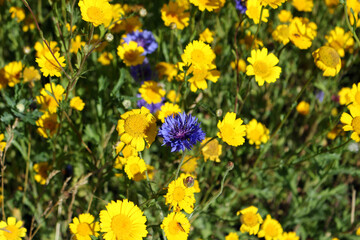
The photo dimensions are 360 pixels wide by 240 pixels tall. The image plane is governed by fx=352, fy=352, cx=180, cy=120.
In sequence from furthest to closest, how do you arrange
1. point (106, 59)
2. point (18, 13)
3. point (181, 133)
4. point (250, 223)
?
point (18, 13) < point (106, 59) < point (250, 223) < point (181, 133)

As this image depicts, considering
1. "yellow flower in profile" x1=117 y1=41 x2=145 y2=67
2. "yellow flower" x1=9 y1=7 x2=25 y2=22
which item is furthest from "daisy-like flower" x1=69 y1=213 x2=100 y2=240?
"yellow flower" x1=9 y1=7 x2=25 y2=22

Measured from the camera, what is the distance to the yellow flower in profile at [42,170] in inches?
97.6

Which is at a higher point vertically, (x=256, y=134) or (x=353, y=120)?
(x=256, y=134)

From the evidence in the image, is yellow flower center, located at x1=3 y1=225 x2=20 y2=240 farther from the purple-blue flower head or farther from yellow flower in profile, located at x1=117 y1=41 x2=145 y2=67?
the purple-blue flower head

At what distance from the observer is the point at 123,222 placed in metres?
1.64

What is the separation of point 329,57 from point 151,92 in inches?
47.3

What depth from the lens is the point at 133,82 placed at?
9.05 ft

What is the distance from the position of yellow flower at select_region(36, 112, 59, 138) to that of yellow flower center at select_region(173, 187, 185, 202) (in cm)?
104

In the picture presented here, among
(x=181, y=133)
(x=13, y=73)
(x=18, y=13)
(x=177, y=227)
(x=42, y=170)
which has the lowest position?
(x=177, y=227)

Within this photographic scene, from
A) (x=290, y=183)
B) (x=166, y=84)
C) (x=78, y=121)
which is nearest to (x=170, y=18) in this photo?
(x=166, y=84)

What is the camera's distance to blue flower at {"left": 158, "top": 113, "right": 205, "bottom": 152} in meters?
1.58

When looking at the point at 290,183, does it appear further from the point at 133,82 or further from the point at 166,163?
the point at 133,82

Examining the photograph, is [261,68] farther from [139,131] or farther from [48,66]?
[48,66]

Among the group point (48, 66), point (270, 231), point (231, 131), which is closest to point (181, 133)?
point (231, 131)
